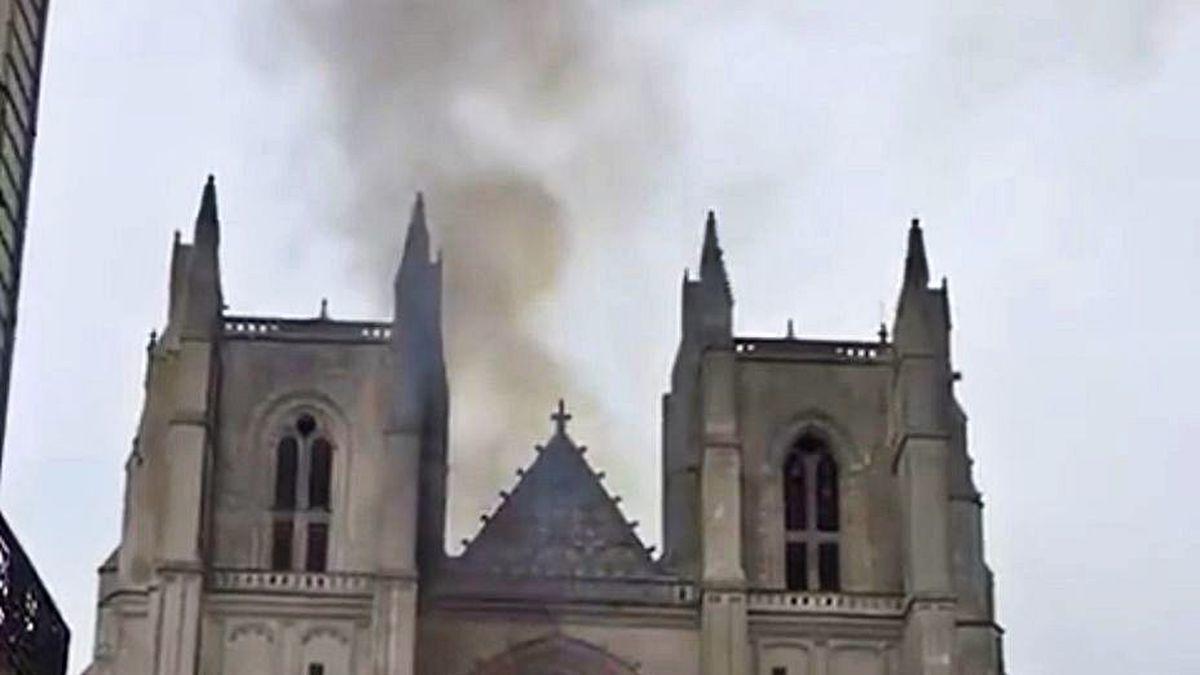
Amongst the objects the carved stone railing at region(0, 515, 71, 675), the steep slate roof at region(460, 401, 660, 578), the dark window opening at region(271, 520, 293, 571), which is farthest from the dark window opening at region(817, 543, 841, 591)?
the carved stone railing at region(0, 515, 71, 675)

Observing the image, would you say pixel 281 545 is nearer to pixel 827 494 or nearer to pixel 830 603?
pixel 830 603

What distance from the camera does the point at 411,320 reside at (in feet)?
222

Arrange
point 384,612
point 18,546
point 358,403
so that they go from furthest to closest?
point 358,403
point 384,612
point 18,546

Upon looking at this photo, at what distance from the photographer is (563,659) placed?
65.8 meters

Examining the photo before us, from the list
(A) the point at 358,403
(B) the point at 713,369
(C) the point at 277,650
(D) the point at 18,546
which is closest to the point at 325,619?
(C) the point at 277,650

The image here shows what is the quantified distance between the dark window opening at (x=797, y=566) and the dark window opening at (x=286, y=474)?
36.3 feet

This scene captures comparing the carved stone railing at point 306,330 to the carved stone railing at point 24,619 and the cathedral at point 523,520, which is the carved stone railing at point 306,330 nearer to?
the cathedral at point 523,520

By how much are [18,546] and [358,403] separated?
1248 inches

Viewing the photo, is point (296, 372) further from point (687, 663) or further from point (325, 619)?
point (687, 663)

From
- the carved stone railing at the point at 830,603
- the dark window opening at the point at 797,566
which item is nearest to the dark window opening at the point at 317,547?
the carved stone railing at the point at 830,603

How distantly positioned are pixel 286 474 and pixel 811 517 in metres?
11.7

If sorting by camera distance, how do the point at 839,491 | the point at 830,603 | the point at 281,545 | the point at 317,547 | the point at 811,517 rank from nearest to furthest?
the point at 830,603, the point at 281,545, the point at 317,547, the point at 811,517, the point at 839,491

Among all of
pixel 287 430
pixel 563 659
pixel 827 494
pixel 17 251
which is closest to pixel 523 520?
pixel 563 659

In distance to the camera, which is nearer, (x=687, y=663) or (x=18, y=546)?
(x=18, y=546)
